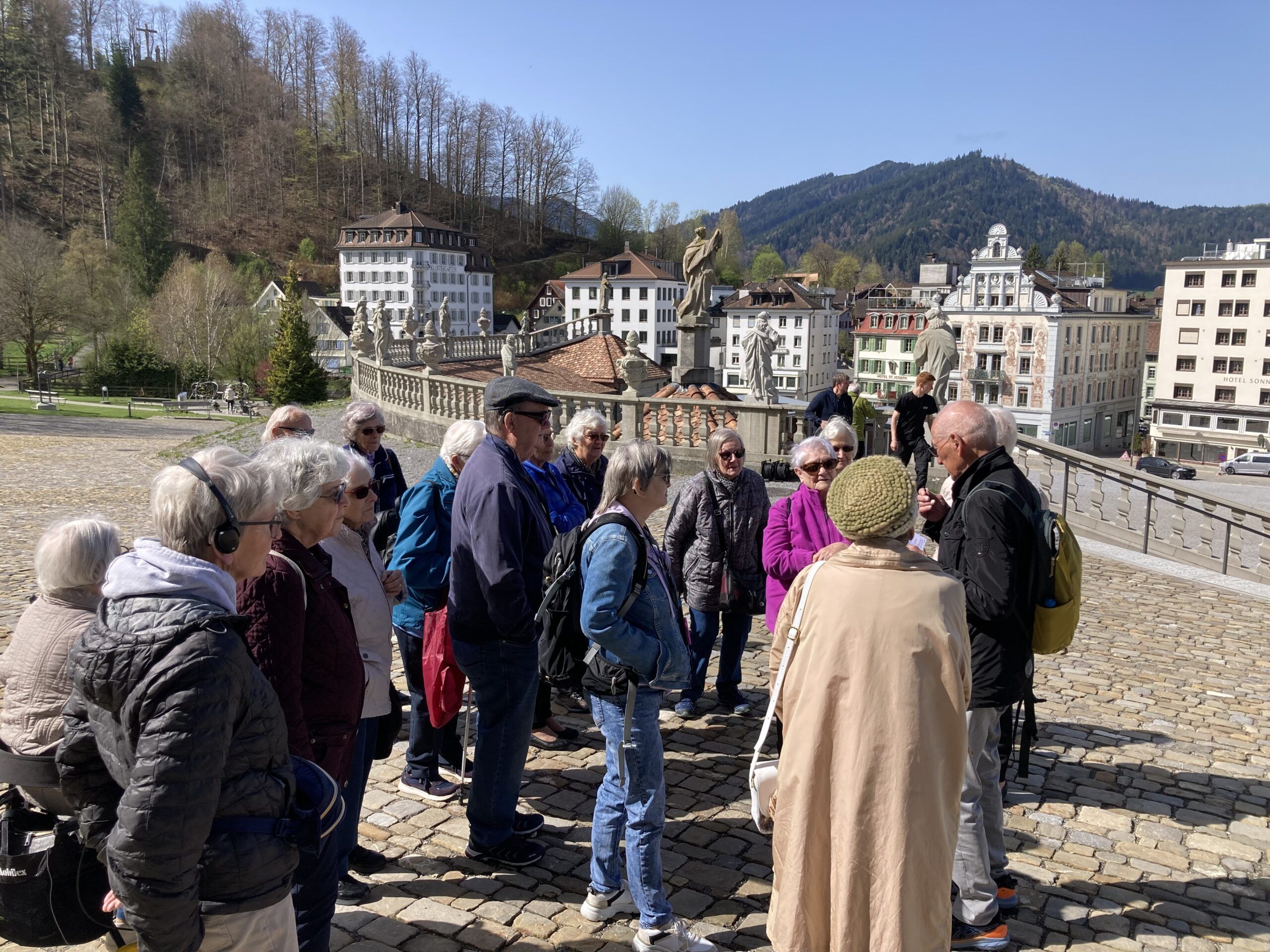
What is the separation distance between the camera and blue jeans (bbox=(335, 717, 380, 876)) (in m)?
3.78

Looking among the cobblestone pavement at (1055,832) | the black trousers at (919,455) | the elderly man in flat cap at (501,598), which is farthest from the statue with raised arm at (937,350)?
the elderly man in flat cap at (501,598)

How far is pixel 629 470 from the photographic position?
3.66m

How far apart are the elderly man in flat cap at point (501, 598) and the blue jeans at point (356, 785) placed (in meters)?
0.47

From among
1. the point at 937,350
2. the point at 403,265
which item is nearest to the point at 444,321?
the point at 937,350

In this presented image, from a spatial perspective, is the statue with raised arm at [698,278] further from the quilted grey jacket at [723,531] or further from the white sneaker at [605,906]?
the white sneaker at [605,906]

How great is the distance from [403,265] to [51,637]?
84987 mm

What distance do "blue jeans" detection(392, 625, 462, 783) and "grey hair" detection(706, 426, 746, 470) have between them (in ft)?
7.20

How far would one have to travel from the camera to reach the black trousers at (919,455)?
38.5ft

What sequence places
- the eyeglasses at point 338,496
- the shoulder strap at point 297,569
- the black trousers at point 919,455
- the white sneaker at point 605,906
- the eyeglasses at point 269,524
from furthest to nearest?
the black trousers at point 919,455
the white sneaker at point 605,906
the eyeglasses at point 338,496
the shoulder strap at point 297,569
the eyeglasses at point 269,524

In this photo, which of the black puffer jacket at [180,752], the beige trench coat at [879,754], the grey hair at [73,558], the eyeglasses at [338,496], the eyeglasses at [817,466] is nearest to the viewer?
the black puffer jacket at [180,752]

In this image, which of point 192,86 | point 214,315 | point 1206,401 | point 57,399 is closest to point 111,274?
point 214,315

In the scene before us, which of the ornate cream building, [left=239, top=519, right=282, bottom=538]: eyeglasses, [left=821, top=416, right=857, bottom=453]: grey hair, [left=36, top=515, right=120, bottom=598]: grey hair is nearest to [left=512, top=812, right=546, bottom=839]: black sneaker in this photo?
[left=36, top=515, right=120, bottom=598]: grey hair

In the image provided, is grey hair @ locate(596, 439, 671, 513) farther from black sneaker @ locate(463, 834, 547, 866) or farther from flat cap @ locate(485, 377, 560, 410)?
black sneaker @ locate(463, 834, 547, 866)

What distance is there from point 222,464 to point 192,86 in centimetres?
11995
